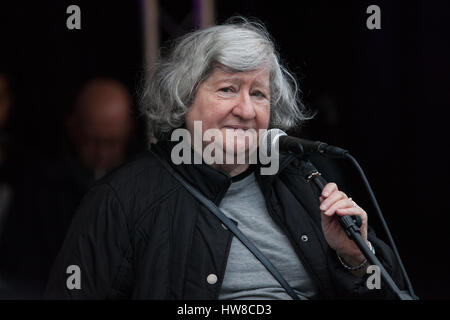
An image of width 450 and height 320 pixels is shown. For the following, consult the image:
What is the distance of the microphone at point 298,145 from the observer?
6.27ft

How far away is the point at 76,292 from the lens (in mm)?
2160

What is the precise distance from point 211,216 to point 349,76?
9.65 ft

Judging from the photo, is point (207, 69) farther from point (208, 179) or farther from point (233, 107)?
point (208, 179)

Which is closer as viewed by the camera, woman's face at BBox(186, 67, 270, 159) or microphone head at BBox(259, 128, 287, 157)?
microphone head at BBox(259, 128, 287, 157)

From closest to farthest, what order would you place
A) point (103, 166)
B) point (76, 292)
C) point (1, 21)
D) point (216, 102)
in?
point (76, 292) < point (216, 102) < point (103, 166) < point (1, 21)

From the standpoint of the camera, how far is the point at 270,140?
7.32ft

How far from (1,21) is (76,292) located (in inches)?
139

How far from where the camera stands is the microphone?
1.91m

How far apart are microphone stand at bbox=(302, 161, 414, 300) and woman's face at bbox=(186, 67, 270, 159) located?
369 millimetres

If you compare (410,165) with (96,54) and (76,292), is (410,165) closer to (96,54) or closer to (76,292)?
(96,54)

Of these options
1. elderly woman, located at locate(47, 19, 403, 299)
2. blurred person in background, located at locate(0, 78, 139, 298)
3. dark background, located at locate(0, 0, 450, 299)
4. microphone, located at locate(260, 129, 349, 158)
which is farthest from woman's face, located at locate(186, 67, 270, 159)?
dark background, located at locate(0, 0, 450, 299)

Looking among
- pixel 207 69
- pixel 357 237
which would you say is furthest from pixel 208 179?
pixel 357 237

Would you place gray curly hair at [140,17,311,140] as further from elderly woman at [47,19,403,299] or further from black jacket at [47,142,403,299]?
black jacket at [47,142,403,299]

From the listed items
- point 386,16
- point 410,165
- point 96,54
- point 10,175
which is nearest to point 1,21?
point 96,54
